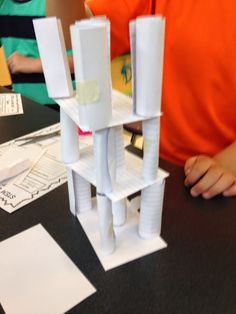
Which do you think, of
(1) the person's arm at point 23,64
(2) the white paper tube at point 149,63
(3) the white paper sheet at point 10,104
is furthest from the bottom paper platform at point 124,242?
(1) the person's arm at point 23,64

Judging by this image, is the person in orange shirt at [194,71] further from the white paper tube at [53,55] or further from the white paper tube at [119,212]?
the white paper tube at [53,55]

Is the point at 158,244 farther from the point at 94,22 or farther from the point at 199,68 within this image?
the point at 199,68

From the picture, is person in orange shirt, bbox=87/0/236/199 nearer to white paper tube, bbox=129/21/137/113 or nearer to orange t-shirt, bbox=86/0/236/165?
orange t-shirt, bbox=86/0/236/165

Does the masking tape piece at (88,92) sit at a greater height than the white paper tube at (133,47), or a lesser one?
lesser

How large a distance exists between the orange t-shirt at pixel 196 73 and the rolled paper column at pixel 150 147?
0.41 m

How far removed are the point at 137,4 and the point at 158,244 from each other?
23.3 inches

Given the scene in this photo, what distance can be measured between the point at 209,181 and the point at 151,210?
156 mm

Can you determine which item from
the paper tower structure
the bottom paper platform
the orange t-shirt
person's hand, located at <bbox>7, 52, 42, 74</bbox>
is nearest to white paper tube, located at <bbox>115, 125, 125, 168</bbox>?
the paper tower structure

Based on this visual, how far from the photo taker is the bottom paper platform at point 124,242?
1.59 feet

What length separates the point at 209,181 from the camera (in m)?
0.59

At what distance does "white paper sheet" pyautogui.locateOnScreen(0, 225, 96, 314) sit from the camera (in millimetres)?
420

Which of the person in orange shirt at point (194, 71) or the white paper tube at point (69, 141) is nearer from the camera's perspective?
the white paper tube at point (69, 141)

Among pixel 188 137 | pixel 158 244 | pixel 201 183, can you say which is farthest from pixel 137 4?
pixel 158 244

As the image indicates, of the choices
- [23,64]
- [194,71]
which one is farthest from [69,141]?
[23,64]
